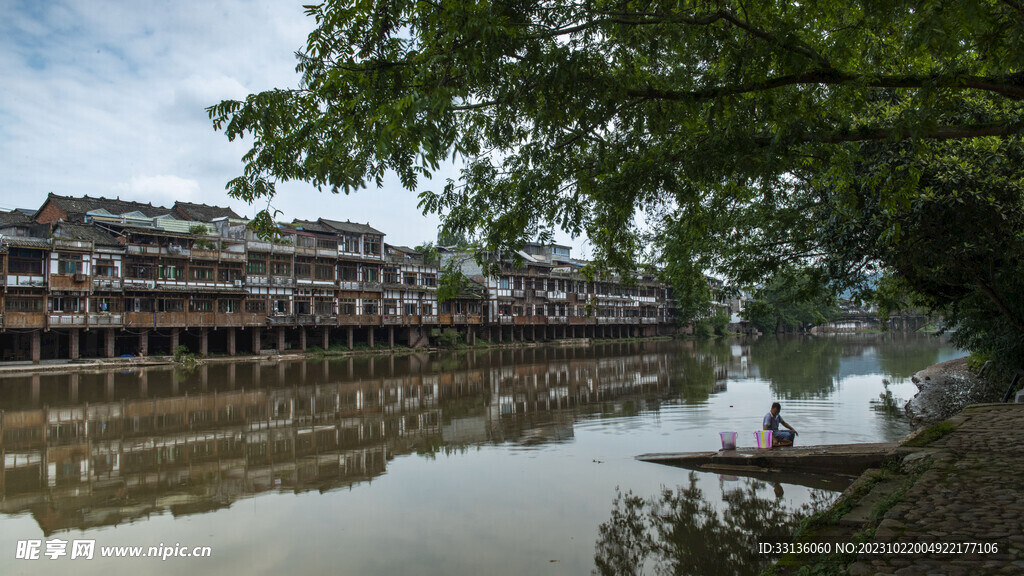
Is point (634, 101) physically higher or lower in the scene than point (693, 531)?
higher

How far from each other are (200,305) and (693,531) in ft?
129

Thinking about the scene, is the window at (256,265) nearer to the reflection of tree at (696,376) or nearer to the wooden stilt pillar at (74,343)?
the wooden stilt pillar at (74,343)

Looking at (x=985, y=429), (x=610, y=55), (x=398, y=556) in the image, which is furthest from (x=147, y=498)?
(x=985, y=429)

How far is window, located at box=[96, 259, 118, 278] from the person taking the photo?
120ft

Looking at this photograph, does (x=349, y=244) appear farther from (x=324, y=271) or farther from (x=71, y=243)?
(x=71, y=243)

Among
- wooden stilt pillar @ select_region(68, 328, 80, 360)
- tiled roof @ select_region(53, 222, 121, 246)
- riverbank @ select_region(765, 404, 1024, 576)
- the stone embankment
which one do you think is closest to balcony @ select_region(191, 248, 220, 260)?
tiled roof @ select_region(53, 222, 121, 246)

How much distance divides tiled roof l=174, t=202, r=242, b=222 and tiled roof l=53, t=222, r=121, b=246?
7.43 m

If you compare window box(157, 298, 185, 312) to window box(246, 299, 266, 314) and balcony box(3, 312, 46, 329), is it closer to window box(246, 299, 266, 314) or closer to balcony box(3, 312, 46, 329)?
Answer: window box(246, 299, 266, 314)

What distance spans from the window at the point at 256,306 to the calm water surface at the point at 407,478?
18.9 m

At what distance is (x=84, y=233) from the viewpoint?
3650 cm

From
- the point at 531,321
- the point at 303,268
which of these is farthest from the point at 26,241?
the point at 531,321

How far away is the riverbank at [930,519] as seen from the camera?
4863mm

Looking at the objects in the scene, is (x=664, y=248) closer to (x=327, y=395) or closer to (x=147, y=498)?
(x=147, y=498)

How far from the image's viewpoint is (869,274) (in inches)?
555
